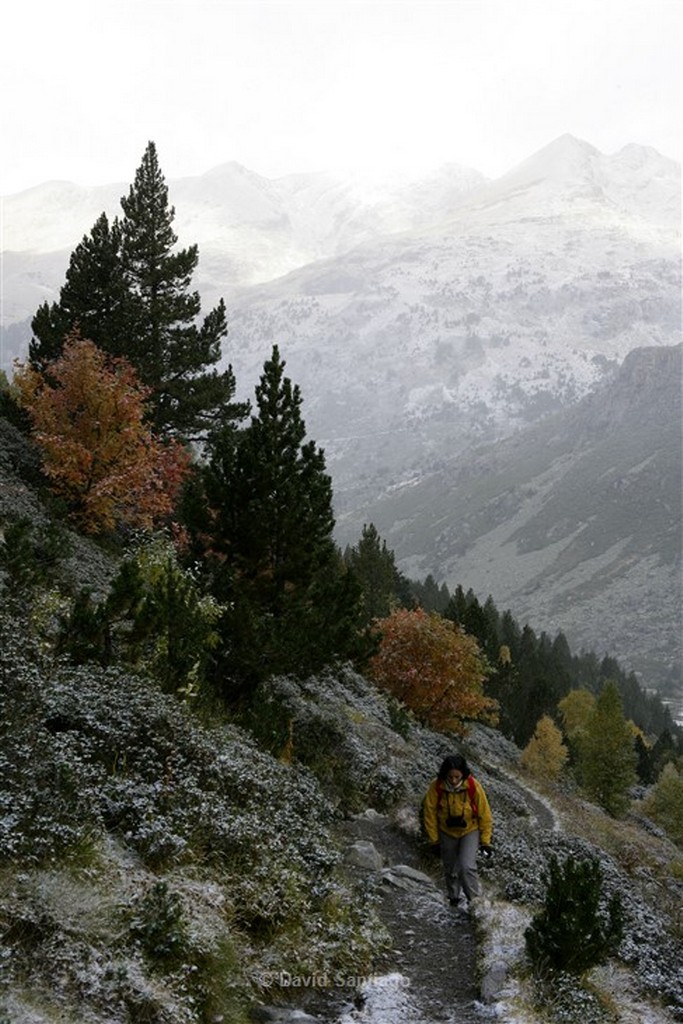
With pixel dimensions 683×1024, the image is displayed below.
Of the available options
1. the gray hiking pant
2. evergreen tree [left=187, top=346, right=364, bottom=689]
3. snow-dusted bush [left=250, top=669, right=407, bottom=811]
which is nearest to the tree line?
evergreen tree [left=187, top=346, right=364, bottom=689]

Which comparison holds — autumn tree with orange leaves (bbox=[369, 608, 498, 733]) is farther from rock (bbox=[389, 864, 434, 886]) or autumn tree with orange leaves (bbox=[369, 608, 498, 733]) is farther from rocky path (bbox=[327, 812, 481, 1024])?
rock (bbox=[389, 864, 434, 886])

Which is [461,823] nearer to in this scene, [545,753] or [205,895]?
[205,895]

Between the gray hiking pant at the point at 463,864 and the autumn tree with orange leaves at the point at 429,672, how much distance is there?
26247 mm

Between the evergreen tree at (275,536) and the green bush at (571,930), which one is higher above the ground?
the evergreen tree at (275,536)

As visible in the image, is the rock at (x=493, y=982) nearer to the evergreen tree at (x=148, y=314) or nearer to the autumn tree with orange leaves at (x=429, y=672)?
the evergreen tree at (x=148, y=314)

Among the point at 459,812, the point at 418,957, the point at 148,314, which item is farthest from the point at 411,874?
the point at 148,314

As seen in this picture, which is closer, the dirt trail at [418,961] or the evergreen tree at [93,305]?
the dirt trail at [418,961]

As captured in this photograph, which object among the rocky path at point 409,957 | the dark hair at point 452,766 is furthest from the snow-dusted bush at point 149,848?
the dark hair at point 452,766

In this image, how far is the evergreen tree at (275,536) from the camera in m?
18.0

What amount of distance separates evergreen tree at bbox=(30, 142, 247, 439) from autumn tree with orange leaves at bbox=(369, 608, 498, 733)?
14.8m

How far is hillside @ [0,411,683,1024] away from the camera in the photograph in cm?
629

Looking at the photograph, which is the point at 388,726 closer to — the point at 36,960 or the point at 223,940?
the point at 223,940

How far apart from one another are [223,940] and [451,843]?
5810 mm

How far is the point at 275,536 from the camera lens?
18.9m
